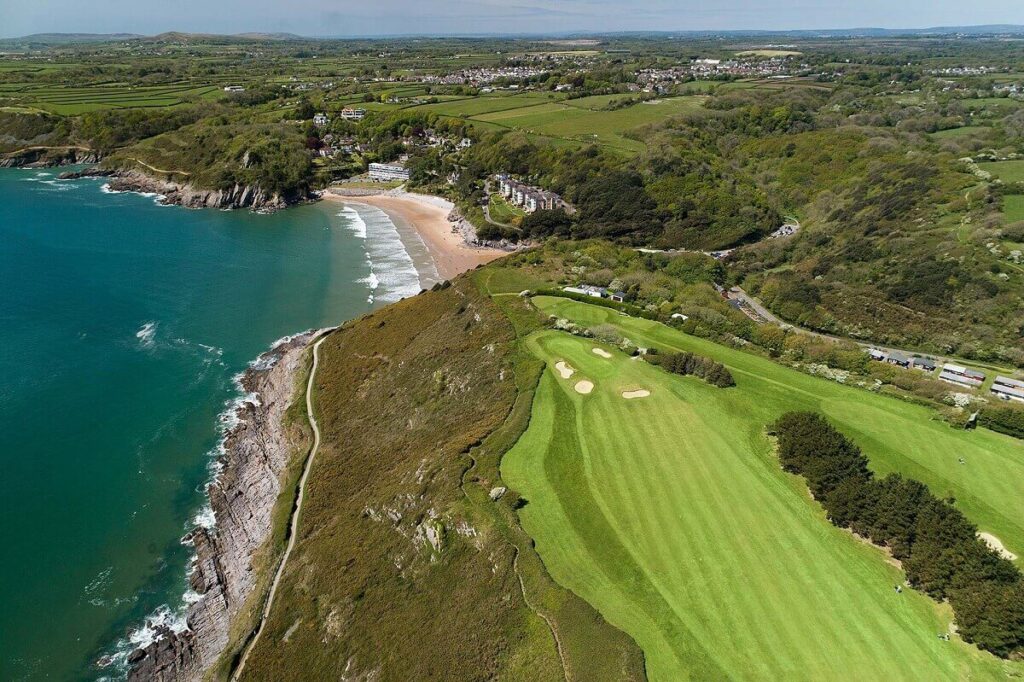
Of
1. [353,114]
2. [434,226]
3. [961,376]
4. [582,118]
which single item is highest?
[353,114]

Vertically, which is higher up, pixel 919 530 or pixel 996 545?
pixel 919 530

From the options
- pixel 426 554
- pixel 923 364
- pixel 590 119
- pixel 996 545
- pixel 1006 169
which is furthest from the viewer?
pixel 590 119

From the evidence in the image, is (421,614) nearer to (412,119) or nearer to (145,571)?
(145,571)

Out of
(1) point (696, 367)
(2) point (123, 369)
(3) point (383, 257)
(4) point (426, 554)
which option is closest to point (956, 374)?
(1) point (696, 367)

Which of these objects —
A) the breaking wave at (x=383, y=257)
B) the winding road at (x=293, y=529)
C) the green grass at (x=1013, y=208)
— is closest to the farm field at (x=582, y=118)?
the breaking wave at (x=383, y=257)

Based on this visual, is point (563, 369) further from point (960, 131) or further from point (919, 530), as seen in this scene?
point (960, 131)

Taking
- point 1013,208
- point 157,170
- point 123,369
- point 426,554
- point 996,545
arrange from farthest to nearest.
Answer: point 157,170
point 1013,208
point 123,369
point 426,554
point 996,545
